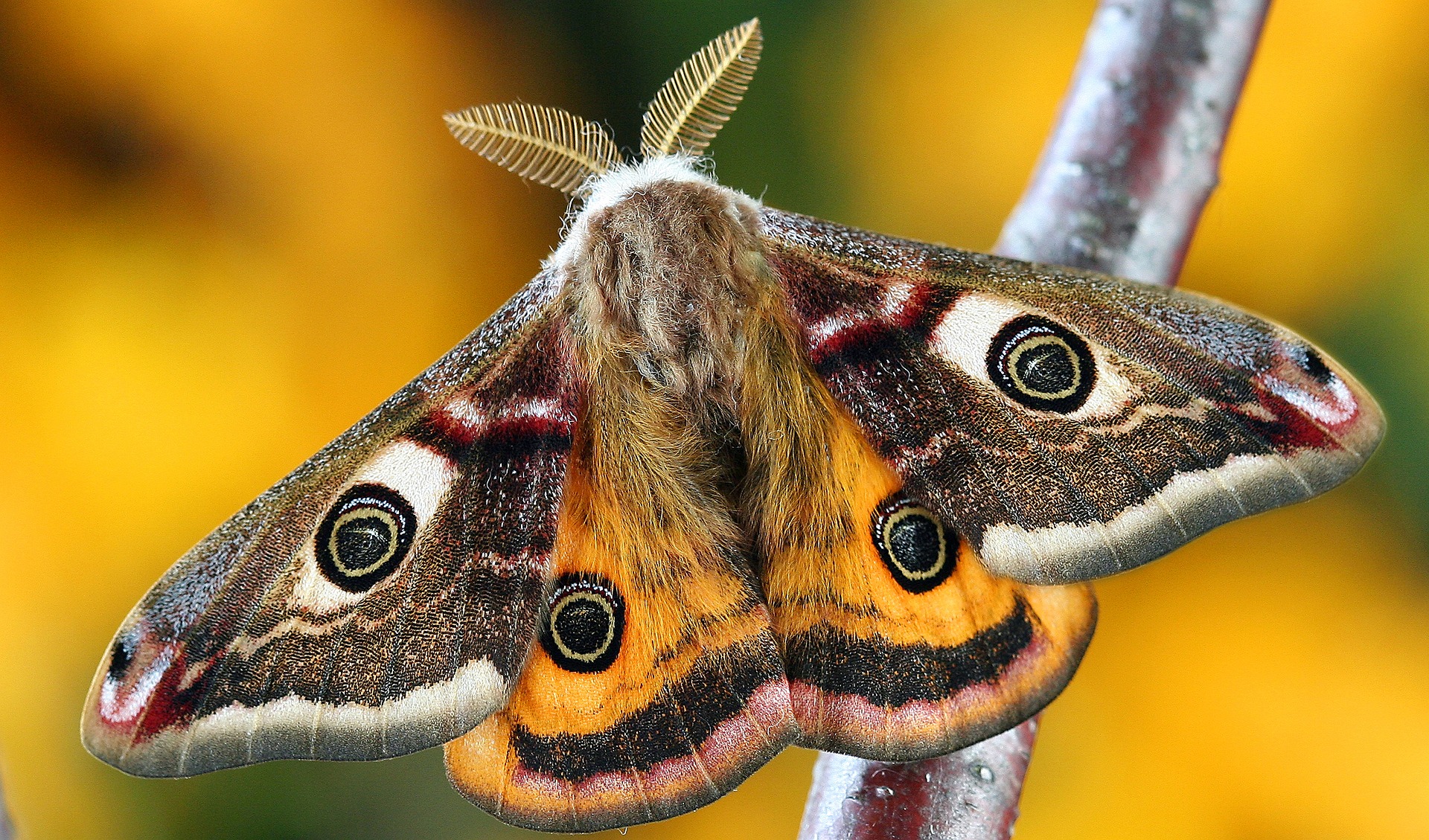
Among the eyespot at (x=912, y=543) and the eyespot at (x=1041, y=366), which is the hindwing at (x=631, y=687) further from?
the eyespot at (x=1041, y=366)

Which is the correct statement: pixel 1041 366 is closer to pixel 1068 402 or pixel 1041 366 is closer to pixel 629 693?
pixel 1068 402

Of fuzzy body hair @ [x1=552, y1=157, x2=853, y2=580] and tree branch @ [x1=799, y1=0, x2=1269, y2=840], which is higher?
tree branch @ [x1=799, y1=0, x2=1269, y2=840]

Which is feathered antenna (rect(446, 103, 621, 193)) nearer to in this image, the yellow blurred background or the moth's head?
the moth's head

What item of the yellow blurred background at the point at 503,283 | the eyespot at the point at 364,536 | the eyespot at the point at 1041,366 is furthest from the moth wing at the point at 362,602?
the yellow blurred background at the point at 503,283

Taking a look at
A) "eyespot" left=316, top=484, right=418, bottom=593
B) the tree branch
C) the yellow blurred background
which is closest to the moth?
"eyespot" left=316, top=484, right=418, bottom=593

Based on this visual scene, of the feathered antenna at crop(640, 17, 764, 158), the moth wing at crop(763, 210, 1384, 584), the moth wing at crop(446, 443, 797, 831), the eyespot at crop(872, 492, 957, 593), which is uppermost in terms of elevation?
the feathered antenna at crop(640, 17, 764, 158)

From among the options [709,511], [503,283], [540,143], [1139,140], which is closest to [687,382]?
[709,511]
